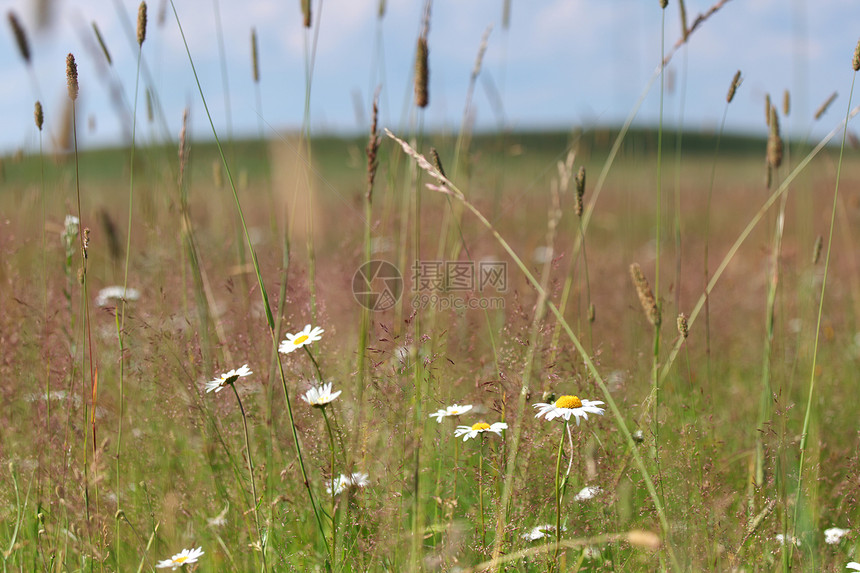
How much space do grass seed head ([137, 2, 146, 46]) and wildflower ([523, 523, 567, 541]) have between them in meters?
1.18

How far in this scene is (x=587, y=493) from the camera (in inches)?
49.7

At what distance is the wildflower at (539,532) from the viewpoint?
116cm

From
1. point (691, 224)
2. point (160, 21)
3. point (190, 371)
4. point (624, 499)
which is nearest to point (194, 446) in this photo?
point (190, 371)

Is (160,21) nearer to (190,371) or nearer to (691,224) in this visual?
(190,371)

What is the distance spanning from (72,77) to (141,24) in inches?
7.8

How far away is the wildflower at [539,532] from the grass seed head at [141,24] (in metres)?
1.18

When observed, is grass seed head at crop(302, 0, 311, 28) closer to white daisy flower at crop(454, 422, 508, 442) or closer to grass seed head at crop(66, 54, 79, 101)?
grass seed head at crop(66, 54, 79, 101)

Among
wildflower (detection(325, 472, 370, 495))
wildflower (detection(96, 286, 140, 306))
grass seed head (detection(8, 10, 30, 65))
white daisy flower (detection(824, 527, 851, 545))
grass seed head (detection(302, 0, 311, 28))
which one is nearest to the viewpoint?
wildflower (detection(325, 472, 370, 495))

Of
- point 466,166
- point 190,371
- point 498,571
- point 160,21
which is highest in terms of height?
point 160,21

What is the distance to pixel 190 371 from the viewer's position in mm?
1598

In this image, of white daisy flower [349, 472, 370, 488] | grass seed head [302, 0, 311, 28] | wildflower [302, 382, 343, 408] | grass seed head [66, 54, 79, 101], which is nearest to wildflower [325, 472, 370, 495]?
white daisy flower [349, 472, 370, 488]

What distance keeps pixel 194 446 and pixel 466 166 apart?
1133mm

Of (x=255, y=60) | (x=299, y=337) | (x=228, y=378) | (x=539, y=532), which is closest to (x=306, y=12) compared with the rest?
(x=255, y=60)

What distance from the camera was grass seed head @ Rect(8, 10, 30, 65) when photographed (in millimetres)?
1474
